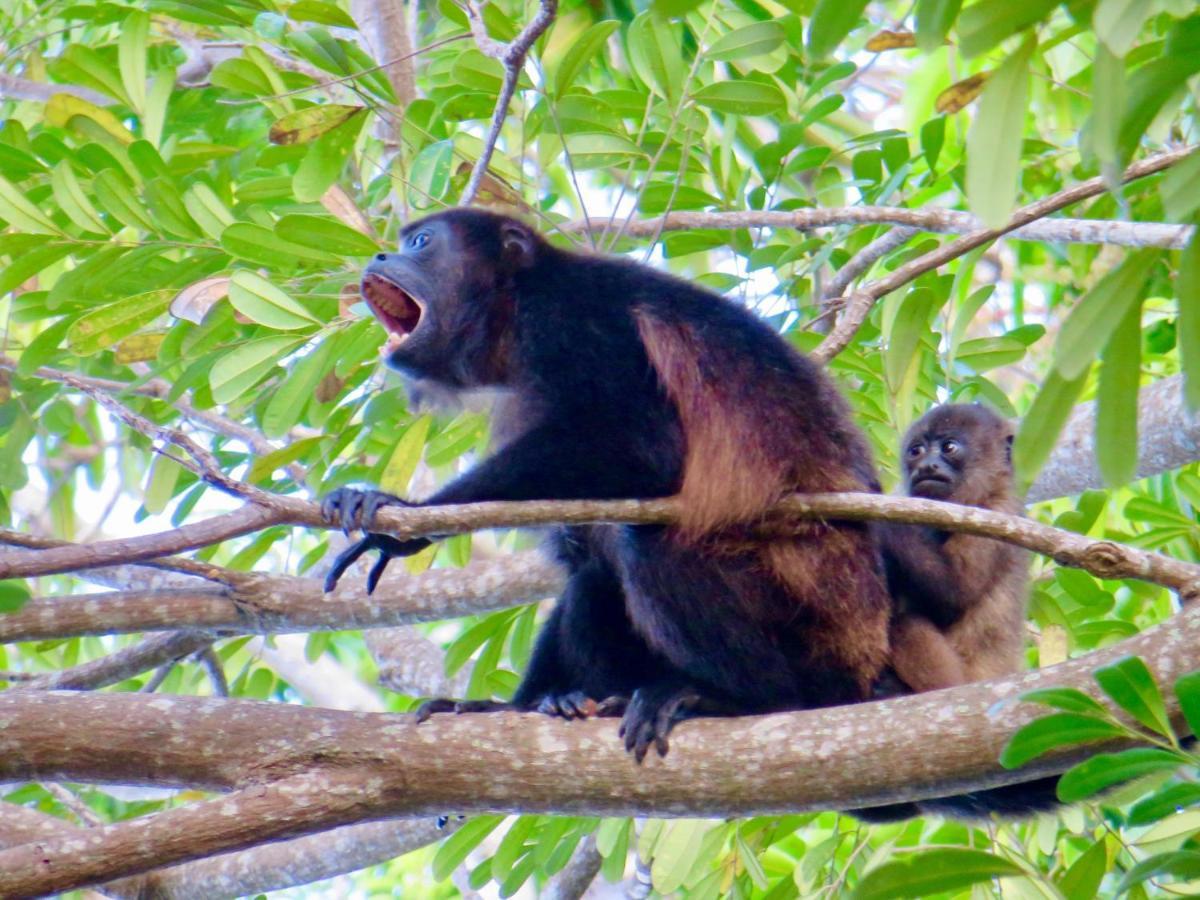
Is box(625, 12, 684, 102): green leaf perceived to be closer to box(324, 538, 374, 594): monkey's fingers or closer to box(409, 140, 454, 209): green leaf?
box(409, 140, 454, 209): green leaf

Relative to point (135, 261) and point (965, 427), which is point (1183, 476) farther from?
point (135, 261)

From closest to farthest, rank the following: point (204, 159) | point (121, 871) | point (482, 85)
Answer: point (121, 871), point (482, 85), point (204, 159)

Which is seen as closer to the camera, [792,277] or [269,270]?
[269,270]

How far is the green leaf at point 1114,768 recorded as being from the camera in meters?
1.87

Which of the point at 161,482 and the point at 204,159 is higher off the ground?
the point at 204,159

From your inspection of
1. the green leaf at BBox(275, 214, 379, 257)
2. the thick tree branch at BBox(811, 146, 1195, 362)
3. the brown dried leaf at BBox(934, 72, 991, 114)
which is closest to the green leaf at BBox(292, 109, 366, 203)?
the green leaf at BBox(275, 214, 379, 257)

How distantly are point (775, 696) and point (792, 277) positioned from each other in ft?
5.19

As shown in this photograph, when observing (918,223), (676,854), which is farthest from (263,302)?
(676,854)

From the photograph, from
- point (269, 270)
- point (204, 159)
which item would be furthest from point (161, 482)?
point (204, 159)

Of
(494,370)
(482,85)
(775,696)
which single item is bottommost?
(775,696)

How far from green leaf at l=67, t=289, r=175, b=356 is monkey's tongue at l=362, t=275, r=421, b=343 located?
0.56 meters

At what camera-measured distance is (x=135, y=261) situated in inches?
141

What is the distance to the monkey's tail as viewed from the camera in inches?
114

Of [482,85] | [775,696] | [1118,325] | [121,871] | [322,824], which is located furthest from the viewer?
[482,85]
